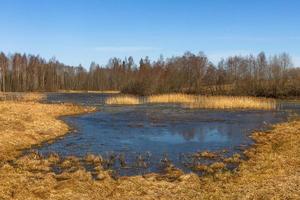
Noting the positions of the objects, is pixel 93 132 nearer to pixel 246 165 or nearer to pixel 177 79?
pixel 246 165

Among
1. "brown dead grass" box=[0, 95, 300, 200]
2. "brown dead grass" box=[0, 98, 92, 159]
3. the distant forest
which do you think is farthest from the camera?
the distant forest

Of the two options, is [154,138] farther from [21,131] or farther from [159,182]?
[159,182]

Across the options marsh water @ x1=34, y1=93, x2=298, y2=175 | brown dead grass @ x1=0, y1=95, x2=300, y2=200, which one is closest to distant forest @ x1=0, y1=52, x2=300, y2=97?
marsh water @ x1=34, y1=93, x2=298, y2=175

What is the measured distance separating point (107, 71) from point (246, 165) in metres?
128

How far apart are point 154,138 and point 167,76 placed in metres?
68.7

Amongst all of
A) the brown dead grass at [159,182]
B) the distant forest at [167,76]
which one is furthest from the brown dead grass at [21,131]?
the distant forest at [167,76]

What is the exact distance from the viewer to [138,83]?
8269cm

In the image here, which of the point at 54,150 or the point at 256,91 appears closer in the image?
the point at 54,150

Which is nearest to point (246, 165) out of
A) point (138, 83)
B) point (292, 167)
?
point (292, 167)

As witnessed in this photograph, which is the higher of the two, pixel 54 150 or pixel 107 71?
pixel 107 71

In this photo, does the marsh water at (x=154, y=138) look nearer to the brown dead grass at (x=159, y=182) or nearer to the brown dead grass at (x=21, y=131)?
the brown dead grass at (x=21, y=131)

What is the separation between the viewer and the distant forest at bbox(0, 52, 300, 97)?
71.0 meters

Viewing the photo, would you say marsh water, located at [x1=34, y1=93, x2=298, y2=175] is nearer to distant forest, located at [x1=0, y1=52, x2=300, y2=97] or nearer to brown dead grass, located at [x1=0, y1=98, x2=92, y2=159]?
brown dead grass, located at [x1=0, y1=98, x2=92, y2=159]

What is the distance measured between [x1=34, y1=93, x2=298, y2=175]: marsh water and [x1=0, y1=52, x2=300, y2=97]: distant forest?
3801 centimetres
